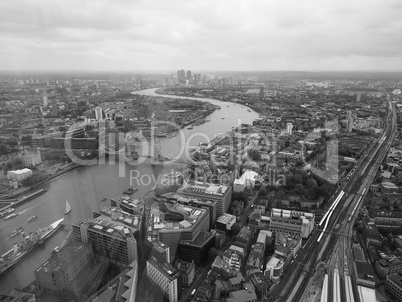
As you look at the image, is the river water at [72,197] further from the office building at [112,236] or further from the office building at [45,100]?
the office building at [45,100]

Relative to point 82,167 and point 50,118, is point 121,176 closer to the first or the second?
point 82,167

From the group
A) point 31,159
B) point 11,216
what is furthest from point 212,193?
point 31,159

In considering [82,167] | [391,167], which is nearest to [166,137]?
[82,167]

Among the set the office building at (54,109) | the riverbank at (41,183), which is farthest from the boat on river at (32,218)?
the office building at (54,109)

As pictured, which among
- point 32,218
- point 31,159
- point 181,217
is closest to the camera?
point 181,217

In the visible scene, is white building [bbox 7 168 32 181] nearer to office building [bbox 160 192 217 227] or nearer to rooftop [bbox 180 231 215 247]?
office building [bbox 160 192 217 227]

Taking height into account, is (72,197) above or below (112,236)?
below

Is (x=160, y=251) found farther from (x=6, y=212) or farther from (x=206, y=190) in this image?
(x=6, y=212)

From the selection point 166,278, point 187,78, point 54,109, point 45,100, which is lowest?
point 166,278
